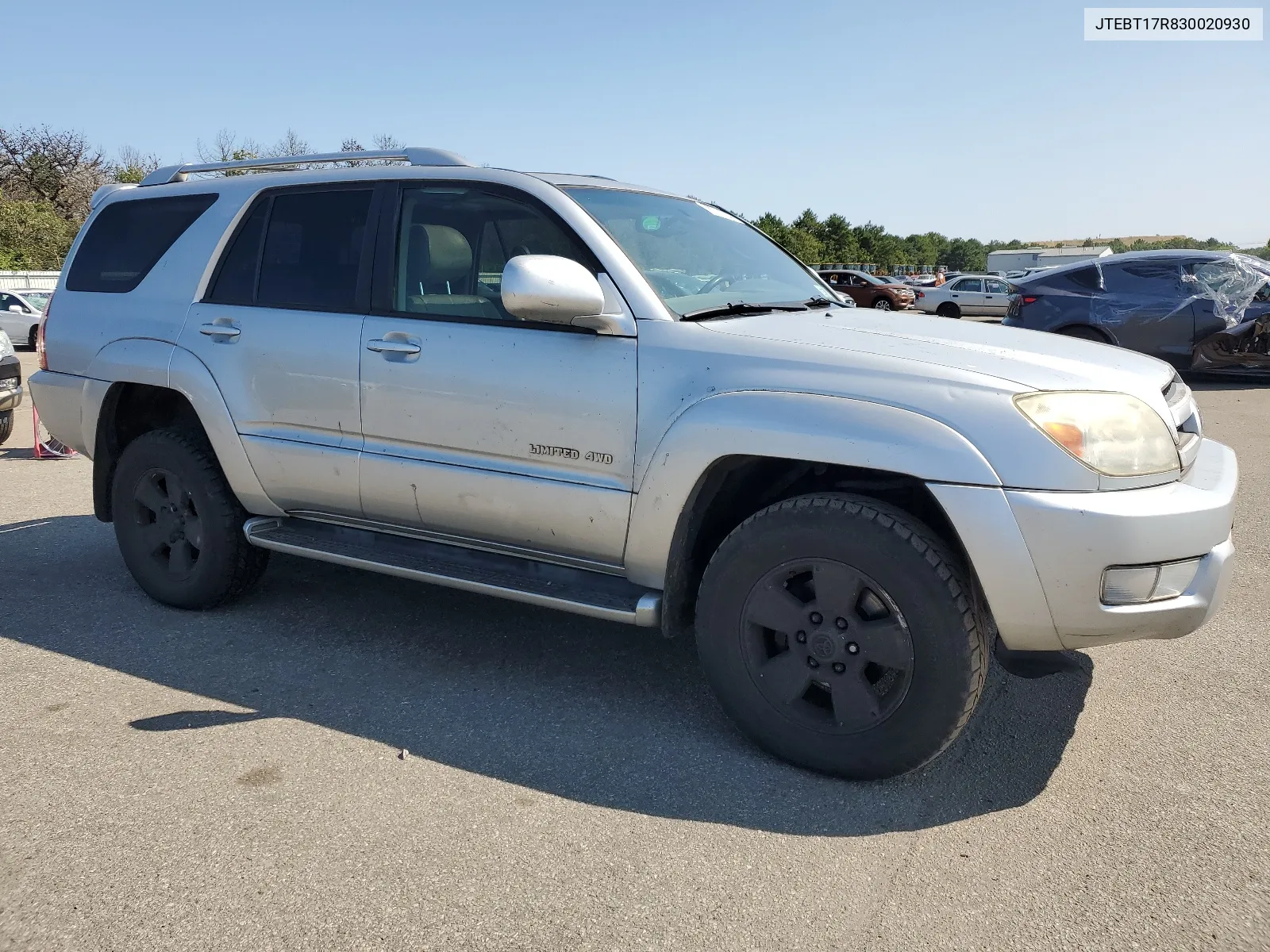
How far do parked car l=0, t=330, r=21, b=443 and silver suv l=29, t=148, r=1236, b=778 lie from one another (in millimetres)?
4467

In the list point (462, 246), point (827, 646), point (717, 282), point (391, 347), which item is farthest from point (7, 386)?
point (827, 646)

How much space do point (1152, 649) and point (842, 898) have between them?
227 cm

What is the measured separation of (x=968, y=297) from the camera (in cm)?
2847

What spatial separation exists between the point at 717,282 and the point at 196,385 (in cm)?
222

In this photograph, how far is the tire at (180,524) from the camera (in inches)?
170

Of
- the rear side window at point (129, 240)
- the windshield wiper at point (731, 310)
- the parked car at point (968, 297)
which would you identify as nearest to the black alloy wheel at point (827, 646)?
the windshield wiper at point (731, 310)

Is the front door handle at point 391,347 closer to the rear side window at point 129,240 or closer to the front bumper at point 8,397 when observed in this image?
the rear side window at point 129,240

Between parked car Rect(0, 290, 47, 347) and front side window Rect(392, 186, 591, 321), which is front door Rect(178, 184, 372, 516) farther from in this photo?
parked car Rect(0, 290, 47, 347)

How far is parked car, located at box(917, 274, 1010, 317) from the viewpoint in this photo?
28031 mm

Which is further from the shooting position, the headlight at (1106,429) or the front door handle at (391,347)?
the front door handle at (391,347)

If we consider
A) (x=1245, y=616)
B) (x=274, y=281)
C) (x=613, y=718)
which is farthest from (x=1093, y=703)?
(x=274, y=281)

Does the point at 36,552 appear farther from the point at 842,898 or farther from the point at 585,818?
the point at 842,898

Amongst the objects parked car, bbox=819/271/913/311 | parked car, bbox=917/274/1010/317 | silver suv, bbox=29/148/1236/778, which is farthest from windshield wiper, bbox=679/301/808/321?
parked car, bbox=917/274/1010/317

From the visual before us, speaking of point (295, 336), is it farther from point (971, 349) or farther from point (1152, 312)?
point (1152, 312)
